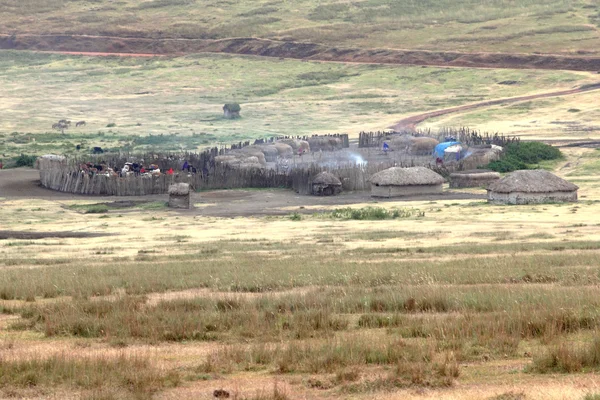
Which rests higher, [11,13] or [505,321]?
[11,13]

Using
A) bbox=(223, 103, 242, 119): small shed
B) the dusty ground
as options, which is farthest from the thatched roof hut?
bbox=(223, 103, 242, 119): small shed

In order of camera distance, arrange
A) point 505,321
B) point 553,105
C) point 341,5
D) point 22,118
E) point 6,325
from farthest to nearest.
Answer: point 341,5 < point 22,118 < point 553,105 < point 6,325 < point 505,321

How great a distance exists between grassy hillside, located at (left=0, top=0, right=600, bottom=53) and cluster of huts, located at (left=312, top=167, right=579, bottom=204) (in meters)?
56.4

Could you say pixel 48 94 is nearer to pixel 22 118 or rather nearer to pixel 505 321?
pixel 22 118

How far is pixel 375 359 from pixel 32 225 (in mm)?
27528

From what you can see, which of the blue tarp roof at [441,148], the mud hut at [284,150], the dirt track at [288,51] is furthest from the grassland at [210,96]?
the blue tarp roof at [441,148]

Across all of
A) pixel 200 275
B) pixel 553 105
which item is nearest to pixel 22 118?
pixel 553 105

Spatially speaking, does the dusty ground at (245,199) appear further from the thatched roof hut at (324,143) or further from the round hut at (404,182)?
the thatched roof hut at (324,143)

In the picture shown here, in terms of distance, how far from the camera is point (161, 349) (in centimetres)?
1198

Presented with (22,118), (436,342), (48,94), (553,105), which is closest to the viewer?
(436,342)

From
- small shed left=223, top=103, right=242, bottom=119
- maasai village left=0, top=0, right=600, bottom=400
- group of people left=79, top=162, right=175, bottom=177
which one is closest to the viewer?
maasai village left=0, top=0, right=600, bottom=400

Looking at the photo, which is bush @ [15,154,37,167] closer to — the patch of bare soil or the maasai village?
the maasai village

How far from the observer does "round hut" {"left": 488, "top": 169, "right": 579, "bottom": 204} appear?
4000 centimetres

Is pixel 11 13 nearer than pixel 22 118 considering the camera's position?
No
